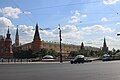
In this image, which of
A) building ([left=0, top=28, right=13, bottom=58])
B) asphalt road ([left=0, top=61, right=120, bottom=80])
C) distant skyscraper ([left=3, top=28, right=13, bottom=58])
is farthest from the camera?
distant skyscraper ([left=3, top=28, right=13, bottom=58])

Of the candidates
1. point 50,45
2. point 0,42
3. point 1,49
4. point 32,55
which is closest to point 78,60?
point 32,55

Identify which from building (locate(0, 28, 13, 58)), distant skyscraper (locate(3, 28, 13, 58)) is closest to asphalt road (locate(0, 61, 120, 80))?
building (locate(0, 28, 13, 58))

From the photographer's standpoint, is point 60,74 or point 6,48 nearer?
point 60,74

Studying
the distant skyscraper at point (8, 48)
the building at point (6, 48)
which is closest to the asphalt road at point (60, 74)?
the building at point (6, 48)

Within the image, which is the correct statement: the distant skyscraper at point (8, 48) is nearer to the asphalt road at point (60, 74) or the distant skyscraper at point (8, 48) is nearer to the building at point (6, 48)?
the building at point (6, 48)

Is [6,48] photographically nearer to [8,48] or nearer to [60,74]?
[8,48]

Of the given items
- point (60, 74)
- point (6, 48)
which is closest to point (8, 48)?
point (6, 48)

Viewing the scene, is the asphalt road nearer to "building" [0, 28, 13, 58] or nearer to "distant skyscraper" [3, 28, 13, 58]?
"building" [0, 28, 13, 58]

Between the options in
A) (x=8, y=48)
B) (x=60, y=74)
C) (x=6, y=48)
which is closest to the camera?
(x=60, y=74)

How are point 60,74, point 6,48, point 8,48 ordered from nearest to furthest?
point 60,74
point 8,48
point 6,48

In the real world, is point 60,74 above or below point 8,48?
below

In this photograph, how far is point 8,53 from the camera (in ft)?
480

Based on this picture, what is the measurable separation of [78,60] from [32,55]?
82.8 metres

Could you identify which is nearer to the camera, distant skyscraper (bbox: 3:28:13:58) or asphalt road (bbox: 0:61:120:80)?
asphalt road (bbox: 0:61:120:80)
